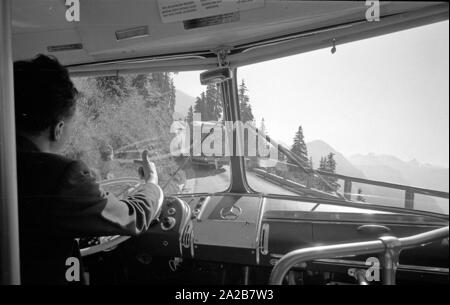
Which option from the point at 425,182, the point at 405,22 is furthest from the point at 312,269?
the point at 405,22

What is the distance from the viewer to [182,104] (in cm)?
194

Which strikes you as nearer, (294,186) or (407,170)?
(407,170)

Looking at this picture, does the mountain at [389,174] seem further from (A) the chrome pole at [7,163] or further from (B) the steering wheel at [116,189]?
(A) the chrome pole at [7,163]

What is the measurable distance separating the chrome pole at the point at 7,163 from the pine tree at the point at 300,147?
1.32 metres

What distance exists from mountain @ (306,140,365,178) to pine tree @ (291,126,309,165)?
0.10 ft

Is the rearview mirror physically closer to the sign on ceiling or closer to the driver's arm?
the sign on ceiling

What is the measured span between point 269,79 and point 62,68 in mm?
1103

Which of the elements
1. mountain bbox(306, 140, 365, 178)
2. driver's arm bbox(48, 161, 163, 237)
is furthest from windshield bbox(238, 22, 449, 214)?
driver's arm bbox(48, 161, 163, 237)

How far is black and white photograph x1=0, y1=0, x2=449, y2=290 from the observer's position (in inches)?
46.4

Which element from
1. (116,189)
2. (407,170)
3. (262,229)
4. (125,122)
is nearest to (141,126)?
(125,122)

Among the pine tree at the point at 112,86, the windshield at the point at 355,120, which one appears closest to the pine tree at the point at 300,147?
the windshield at the point at 355,120

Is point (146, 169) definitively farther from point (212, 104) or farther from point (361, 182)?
point (361, 182)

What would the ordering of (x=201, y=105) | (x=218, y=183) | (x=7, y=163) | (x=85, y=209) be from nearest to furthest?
(x=7, y=163) → (x=85, y=209) → (x=201, y=105) → (x=218, y=183)

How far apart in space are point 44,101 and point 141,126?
588mm
